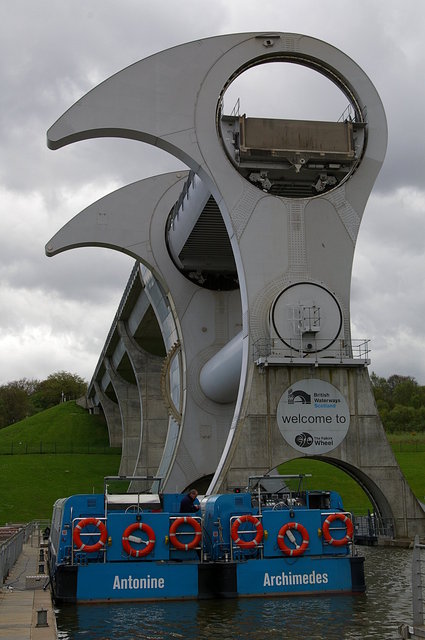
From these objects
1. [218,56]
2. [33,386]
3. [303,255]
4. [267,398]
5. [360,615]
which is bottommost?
[360,615]

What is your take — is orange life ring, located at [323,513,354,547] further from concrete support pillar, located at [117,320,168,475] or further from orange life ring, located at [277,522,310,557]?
concrete support pillar, located at [117,320,168,475]

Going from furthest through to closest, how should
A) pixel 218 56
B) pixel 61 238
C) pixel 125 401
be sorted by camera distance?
pixel 125 401, pixel 61 238, pixel 218 56

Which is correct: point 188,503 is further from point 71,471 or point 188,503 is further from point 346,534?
point 71,471

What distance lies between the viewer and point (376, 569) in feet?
74.8

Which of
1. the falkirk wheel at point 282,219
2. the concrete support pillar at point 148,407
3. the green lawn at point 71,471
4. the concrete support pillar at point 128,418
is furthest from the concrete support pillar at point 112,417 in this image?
the falkirk wheel at point 282,219

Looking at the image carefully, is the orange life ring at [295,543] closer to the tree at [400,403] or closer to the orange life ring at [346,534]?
the orange life ring at [346,534]

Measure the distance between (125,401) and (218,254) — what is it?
3839 centimetres

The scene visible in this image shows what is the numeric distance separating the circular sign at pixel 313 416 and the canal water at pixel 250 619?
10322 mm

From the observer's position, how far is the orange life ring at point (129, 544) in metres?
17.7

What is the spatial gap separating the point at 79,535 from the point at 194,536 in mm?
2490

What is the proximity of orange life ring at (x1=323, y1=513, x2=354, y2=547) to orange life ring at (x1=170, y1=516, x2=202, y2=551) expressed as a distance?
2763 millimetres

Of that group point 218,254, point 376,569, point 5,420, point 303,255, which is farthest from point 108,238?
point 5,420

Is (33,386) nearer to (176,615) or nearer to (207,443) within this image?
(207,443)

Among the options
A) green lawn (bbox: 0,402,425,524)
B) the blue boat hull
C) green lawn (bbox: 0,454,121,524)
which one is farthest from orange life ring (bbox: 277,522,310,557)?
green lawn (bbox: 0,454,121,524)
